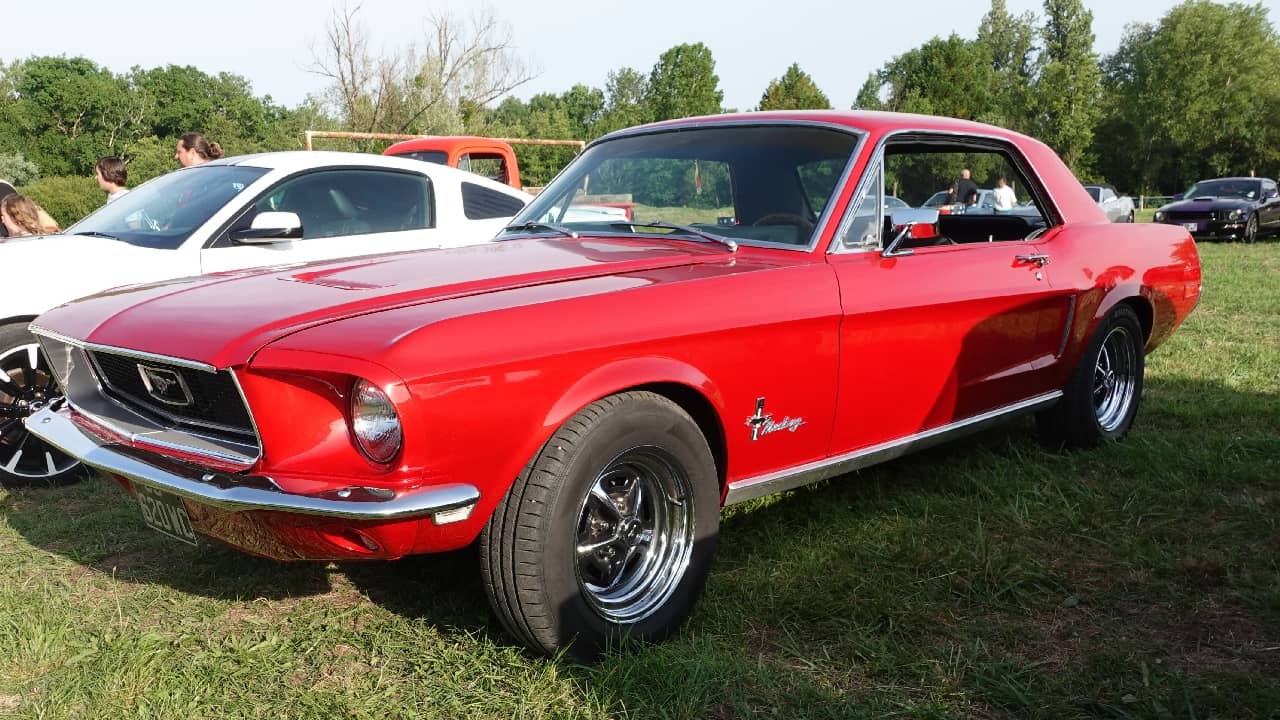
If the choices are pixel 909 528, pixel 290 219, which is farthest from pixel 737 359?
pixel 290 219

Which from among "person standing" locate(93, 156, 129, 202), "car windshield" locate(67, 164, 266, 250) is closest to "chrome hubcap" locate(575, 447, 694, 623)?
"car windshield" locate(67, 164, 266, 250)

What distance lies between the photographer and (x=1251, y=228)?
18.6m

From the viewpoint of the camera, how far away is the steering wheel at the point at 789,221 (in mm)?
Result: 3346

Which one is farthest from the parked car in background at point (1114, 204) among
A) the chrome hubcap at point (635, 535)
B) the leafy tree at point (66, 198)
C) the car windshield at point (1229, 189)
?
the leafy tree at point (66, 198)

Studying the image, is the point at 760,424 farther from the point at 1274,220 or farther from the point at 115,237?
the point at 1274,220

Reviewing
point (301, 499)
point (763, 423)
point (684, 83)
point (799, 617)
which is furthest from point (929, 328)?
point (684, 83)

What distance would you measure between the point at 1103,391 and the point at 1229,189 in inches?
728

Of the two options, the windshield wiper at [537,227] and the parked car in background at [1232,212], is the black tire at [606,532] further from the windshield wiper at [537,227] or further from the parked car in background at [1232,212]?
the parked car in background at [1232,212]

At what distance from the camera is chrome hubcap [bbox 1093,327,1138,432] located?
4.71 metres

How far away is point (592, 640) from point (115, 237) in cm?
351

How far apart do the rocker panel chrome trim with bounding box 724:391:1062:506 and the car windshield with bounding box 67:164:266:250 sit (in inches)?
123

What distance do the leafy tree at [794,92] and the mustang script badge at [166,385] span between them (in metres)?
53.5

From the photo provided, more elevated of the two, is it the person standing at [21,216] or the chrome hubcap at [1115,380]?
the person standing at [21,216]

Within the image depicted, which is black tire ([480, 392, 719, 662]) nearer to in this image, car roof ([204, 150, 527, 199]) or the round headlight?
the round headlight
